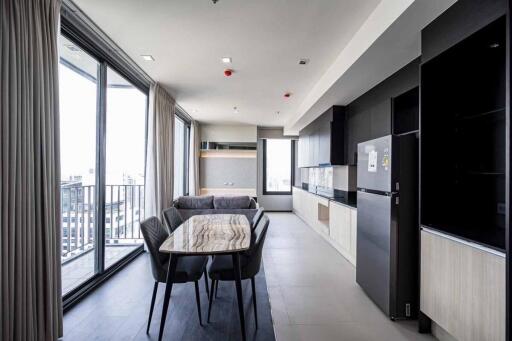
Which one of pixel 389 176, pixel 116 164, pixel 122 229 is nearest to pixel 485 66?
pixel 389 176

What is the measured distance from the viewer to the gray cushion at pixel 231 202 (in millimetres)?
4348

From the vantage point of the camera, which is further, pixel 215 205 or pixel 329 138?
pixel 329 138

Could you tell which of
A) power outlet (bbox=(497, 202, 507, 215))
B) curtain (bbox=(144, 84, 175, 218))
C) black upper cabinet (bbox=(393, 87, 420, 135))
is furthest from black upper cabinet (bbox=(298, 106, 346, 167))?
curtain (bbox=(144, 84, 175, 218))

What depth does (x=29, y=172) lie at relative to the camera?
5.50 ft

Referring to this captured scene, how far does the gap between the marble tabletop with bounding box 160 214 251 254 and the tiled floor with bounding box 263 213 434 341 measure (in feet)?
2.68

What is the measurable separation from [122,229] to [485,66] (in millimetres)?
5290

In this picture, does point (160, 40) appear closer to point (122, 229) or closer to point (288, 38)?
point (288, 38)

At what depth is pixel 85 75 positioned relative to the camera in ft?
10.7

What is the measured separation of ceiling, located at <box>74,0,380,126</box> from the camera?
2.19m

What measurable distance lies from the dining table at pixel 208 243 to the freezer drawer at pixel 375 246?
4.18 ft

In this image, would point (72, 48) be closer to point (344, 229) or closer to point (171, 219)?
point (171, 219)

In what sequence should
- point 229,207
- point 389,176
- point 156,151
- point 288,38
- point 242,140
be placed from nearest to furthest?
point 389,176 < point 288,38 < point 156,151 < point 229,207 < point 242,140

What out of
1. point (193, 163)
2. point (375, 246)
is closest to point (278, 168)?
point (193, 163)

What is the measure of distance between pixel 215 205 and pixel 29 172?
9.38ft
